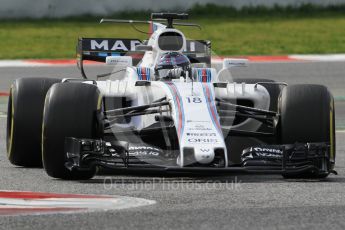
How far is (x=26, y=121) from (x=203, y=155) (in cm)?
224

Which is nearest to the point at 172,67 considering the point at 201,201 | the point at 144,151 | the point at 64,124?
the point at 144,151

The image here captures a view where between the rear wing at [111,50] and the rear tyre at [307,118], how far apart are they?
2.56m

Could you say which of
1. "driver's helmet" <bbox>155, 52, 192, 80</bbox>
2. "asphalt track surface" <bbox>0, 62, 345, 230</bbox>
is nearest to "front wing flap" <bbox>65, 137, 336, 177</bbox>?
"asphalt track surface" <bbox>0, 62, 345, 230</bbox>

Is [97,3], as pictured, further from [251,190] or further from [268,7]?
[251,190]

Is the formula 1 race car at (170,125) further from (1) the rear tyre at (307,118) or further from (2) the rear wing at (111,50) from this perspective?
(2) the rear wing at (111,50)

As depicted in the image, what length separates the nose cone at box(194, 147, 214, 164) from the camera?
26.6ft

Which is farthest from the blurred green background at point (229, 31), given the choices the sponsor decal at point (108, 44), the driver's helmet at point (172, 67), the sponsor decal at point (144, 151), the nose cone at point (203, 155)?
the nose cone at point (203, 155)

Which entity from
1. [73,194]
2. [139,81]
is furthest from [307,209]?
[139,81]

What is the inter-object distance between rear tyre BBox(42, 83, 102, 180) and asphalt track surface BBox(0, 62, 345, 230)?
0.38 ft

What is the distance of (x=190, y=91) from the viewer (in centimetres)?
902

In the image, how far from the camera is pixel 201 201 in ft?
23.8

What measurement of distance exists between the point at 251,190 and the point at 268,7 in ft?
61.2

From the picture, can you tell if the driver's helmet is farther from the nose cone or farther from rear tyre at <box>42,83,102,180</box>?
the nose cone

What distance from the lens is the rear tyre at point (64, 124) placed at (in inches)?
335
